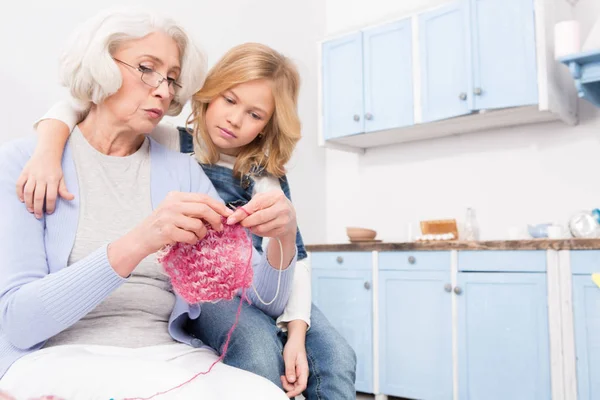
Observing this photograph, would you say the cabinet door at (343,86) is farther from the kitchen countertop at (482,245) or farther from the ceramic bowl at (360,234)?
the kitchen countertop at (482,245)

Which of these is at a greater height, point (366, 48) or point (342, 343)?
point (366, 48)

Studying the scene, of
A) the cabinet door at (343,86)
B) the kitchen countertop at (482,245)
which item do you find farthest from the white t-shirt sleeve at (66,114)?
the cabinet door at (343,86)

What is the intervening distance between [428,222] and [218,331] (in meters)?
2.18

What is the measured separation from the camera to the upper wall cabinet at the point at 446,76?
9.29 feet

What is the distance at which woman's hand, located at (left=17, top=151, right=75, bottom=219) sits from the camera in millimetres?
1034

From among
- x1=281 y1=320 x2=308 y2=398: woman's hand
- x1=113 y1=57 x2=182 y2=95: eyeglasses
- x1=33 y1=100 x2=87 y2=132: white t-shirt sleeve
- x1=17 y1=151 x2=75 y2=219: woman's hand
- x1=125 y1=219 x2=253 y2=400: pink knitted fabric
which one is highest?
x1=113 y1=57 x2=182 y2=95: eyeglasses

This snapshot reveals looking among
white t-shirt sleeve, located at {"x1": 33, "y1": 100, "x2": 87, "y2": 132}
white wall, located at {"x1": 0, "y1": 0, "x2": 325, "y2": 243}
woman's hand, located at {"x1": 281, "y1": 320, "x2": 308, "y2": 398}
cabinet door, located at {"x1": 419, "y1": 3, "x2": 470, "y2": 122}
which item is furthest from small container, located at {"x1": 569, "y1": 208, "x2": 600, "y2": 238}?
white t-shirt sleeve, located at {"x1": 33, "y1": 100, "x2": 87, "y2": 132}

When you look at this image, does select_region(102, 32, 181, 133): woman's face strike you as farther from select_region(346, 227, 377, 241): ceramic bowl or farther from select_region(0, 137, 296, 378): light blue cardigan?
select_region(346, 227, 377, 241): ceramic bowl

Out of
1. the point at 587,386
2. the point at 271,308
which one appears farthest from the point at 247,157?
the point at 587,386

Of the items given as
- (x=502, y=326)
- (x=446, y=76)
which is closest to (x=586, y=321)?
(x=502, y=326)

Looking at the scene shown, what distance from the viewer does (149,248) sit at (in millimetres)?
944

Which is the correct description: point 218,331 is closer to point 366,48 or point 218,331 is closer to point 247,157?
point 247,157

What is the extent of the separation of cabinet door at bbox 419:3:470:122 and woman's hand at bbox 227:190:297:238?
7.21ft

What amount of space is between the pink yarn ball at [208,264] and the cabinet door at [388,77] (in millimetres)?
2435
